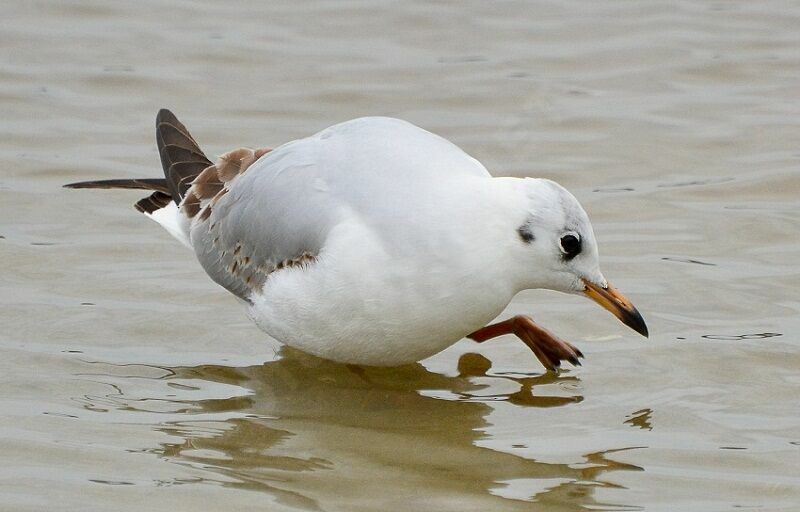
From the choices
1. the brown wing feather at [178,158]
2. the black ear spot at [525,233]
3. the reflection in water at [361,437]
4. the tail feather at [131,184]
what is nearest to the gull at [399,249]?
the black ear spot at [525,233]

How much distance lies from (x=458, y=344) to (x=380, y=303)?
43.9 inches

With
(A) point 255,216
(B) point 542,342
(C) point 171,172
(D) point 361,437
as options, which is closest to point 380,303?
(D) point 361,437

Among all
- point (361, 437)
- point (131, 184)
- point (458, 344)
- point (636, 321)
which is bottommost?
point (361, 437)

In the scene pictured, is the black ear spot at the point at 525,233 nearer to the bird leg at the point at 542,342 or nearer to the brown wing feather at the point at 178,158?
the bird leg at the point at 542,342

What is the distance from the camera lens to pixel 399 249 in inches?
211

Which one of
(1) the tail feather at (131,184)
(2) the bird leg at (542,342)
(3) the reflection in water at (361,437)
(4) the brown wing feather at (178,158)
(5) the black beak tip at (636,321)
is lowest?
(3) the reflection in water at (361,437)

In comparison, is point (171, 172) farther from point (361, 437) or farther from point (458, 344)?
point (361, 437)

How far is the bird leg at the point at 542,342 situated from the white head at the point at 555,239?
509 millimetres

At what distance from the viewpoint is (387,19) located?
11.4 m

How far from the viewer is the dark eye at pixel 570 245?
5355mm

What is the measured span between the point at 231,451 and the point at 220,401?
1.92 ft

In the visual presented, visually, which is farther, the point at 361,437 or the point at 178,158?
the point at 178,158

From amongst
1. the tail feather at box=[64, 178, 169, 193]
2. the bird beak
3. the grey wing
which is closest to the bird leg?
the bird beak

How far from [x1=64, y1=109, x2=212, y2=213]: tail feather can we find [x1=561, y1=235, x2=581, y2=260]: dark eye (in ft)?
7.87
